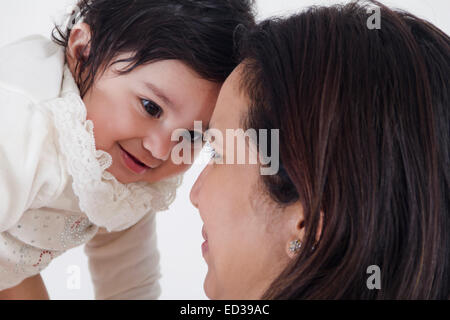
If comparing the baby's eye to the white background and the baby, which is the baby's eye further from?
the white background

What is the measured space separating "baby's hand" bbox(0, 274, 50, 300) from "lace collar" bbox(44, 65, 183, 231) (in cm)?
28

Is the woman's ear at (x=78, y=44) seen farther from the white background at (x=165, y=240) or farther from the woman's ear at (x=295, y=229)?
the woman's ear at (x=295, y=229)

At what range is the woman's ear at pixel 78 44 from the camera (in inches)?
37.5

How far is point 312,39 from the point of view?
2.16 feet

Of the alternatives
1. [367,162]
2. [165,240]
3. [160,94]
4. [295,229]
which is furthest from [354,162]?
[165,240]

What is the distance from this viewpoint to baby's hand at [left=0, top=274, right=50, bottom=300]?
1087mm

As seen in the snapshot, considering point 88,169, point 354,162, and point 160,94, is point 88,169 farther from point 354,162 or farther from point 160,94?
point 354,162

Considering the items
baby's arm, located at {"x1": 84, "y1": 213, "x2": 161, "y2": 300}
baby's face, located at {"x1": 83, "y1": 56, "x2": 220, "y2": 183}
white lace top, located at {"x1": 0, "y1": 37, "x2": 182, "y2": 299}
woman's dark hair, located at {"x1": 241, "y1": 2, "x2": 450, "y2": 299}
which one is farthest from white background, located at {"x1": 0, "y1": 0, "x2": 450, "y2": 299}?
woman's dark hair, located at {"x1": 241, "y1": 2, "x2": 450, "y2": 299}

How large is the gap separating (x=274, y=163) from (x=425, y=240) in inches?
7.8

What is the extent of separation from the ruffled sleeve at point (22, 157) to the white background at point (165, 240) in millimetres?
557
